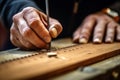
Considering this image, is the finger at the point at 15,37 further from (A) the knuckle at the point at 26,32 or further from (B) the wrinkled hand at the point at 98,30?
(B) the wrinkled hand at the point at 98,30

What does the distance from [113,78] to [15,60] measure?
0.34m

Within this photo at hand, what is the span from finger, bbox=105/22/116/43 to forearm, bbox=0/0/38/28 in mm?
387

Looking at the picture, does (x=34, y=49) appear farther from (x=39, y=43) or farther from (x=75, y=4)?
(x=75, y=4)

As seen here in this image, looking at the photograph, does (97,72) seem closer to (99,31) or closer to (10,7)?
(99,31)

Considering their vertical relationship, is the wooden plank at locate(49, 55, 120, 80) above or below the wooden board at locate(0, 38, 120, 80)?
below

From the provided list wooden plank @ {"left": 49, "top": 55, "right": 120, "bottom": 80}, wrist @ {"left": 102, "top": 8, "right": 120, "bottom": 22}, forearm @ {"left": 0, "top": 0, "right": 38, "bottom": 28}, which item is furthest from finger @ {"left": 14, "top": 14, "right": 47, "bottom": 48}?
wrist @ {"left": 102, "top": 8, "right": 120, "bottom": 22}

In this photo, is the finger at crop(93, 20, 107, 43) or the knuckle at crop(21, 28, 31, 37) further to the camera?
the finger at crop(93, 20, 107, 43)

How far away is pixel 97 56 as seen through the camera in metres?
0.94

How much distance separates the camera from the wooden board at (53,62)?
74 cm

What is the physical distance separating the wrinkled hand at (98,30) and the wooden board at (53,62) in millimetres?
145

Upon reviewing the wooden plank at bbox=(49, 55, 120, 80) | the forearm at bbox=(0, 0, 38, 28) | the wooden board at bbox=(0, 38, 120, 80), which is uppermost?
the forearm at bbox=(0, 0, 38, 28)

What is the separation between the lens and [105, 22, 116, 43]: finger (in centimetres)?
125

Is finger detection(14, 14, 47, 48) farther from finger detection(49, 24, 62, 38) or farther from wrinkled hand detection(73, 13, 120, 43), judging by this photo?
wrinkled hand detection(73, 13, 120, 43)

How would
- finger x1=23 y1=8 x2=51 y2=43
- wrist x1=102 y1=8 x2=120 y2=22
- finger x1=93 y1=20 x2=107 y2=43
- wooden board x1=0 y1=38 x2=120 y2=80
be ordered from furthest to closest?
wrist x1=102 y1=8 x2=120 y2=22
finger x1=93 y1=20 x2=107 y2=43
finger x1=23 y1=8 x2=51 y2=43
wooden board x1=0 y1=38 x2=120 y2=80
